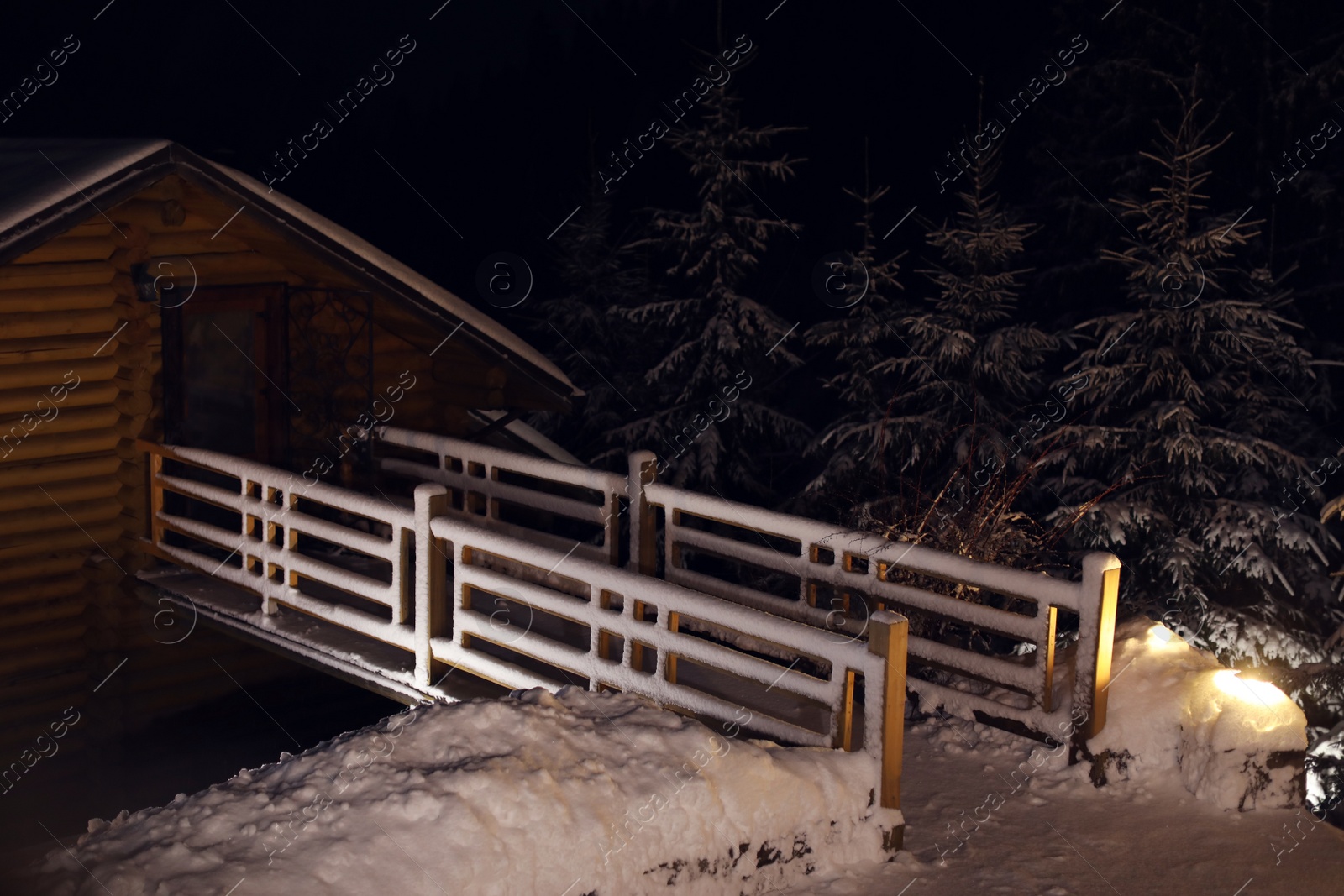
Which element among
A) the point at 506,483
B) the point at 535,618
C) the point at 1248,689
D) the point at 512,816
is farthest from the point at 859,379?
the point at 512,816

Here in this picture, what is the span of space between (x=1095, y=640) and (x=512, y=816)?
3.48 m

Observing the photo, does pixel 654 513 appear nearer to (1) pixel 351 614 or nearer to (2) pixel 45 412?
(1) pixel 351 614

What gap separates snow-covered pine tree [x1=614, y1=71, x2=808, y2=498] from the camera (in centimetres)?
1627

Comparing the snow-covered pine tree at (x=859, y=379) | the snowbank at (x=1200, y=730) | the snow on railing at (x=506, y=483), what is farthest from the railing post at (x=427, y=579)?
the snow-covered pine tree at (x=859, y=379)

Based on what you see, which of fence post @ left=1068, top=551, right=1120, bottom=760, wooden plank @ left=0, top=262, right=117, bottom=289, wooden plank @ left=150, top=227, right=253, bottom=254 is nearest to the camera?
fence post @ left=1068, top=551, right=1120, bottom=760

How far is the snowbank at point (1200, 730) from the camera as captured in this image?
22.6 ft

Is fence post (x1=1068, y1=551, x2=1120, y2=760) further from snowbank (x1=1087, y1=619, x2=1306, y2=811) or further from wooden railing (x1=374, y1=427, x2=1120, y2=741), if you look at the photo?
snowbank (x1=1087, y1=619, x2=1306, y2=811)

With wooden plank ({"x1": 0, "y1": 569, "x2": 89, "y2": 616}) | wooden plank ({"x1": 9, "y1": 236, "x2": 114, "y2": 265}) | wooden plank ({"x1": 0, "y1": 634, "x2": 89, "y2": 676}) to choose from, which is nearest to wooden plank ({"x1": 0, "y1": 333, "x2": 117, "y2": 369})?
wooden plank ({"x1": 9, "y1": 236, "x2": 114, "y2": 265})

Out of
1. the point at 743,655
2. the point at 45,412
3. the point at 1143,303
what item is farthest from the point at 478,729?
the point at 1143,303

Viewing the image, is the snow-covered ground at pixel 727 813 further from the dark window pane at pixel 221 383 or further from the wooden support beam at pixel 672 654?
the dark window pane at pixel 221 383

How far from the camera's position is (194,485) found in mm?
10406

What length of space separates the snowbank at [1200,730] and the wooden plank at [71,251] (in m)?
8.24

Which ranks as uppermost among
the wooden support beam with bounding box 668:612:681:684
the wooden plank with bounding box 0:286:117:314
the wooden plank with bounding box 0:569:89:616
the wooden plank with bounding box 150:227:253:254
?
the wooden plank with bounding box 150:227:253:254

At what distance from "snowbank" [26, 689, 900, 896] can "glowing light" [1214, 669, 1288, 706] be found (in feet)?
7.00
